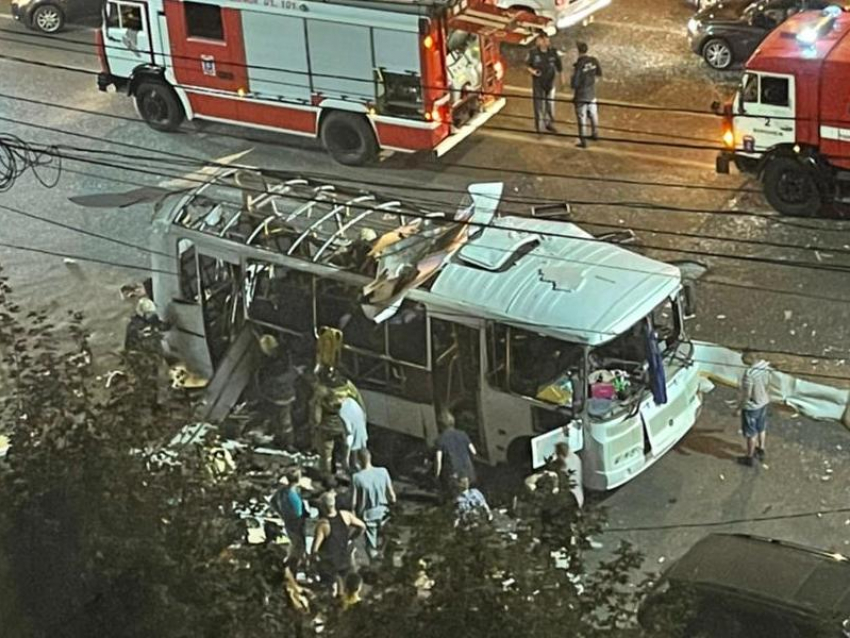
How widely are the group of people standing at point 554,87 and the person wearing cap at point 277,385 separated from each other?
4.69m

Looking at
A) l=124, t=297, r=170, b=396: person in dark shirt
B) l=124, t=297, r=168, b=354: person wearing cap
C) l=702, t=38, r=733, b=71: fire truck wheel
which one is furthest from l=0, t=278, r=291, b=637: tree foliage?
l=702, t=38, r=733, b=71: fire truck wheel

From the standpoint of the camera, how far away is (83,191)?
49.6ft

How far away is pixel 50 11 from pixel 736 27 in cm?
722

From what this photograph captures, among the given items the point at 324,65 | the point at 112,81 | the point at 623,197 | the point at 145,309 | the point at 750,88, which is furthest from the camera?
the point at 112,81

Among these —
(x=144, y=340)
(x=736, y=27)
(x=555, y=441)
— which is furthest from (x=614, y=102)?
(x=144, y=340)

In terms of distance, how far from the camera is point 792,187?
580 inches

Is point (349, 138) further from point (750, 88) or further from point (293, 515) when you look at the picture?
point (293, 515)

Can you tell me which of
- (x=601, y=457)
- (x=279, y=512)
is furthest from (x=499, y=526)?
(x=601, y=457)

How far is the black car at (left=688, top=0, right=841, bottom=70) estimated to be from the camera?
17219 mm

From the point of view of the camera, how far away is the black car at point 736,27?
17.2 metres

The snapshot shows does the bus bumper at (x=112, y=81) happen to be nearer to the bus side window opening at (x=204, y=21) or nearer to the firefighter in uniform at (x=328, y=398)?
the bus side window opening at (x=204, y=21)

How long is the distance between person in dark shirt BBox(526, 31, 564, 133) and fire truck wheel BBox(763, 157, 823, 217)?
7.28ft

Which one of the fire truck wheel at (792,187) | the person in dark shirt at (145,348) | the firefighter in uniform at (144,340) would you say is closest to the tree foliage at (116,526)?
the person in dark shirt at (145,348)

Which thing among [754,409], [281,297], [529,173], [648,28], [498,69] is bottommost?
[754,409]
